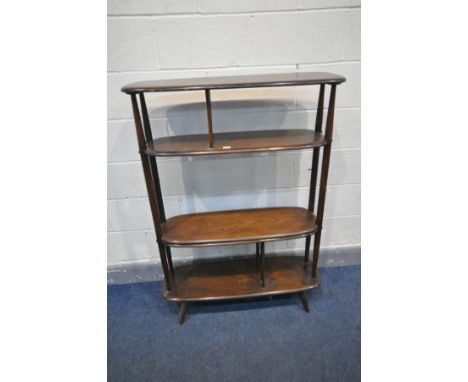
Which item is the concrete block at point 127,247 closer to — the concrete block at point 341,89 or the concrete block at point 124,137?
the concrete block at point 124,137

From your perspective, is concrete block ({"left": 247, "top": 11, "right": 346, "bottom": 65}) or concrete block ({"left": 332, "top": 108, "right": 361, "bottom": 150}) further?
concrete block ({"left": 332, "top": 108, "right": 361, "bottom": 150})

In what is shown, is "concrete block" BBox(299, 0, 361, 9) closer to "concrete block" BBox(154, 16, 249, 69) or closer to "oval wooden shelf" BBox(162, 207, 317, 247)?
"concrete block" BBox(154, 16, 249, 69)

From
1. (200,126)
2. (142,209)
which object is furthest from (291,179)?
(142,209)

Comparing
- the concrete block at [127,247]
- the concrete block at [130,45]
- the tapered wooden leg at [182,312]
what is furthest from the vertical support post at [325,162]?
the concrete block at [127,247]

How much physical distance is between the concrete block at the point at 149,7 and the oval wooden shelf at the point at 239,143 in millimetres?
553

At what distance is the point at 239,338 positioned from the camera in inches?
54.7

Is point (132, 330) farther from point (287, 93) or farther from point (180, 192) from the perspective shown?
point (287, 93)

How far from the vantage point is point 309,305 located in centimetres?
156

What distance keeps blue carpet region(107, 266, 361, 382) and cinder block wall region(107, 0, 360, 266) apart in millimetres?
306

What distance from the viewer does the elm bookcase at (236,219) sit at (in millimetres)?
1151

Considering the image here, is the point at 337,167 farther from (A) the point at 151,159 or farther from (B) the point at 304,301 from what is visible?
(A) the point at 151,159

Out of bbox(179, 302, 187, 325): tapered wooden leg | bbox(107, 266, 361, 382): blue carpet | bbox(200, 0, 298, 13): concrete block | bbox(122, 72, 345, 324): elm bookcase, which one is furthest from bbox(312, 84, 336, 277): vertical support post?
bbox(179, 302, 187, 325): tapered wooden leg

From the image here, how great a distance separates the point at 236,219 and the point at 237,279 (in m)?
0.34

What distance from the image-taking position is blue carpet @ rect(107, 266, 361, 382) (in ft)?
4.09
